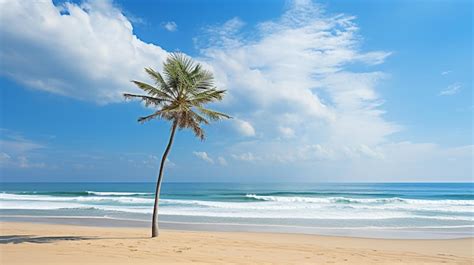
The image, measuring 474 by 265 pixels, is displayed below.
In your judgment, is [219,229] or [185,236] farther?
[219,229]

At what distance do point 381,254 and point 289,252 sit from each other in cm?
257

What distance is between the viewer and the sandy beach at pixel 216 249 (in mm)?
8000

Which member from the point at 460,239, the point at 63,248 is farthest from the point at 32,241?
the point at 460,239

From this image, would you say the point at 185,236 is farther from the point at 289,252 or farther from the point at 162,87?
the point at 162,87

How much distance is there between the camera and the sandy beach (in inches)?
315

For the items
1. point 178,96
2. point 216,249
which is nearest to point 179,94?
point 178,96

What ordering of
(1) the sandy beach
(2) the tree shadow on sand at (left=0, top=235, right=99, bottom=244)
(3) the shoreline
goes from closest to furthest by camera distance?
1. (1) the sandy beach
2. (2) the tree shadow on sand at (left=0, top=235, right=99, bottom=244)
3. (3) the shoreline

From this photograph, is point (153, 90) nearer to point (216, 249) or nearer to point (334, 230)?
point (216, 249)

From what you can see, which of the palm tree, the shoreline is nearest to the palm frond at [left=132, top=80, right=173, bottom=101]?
the palm tree

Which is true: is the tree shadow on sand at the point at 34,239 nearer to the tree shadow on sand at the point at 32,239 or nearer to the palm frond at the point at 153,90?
the tree shadow on sand at the point at 32,239

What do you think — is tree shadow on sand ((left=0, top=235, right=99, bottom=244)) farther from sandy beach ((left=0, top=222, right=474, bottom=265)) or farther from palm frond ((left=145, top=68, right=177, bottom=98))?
palm frond ((left=145, top=68, right=177, bottom=98))

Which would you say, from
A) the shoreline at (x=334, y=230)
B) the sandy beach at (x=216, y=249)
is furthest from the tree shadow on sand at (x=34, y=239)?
the shoreline at (x=334, y=230)

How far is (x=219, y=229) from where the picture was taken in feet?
46.8

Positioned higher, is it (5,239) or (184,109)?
(184,109)
